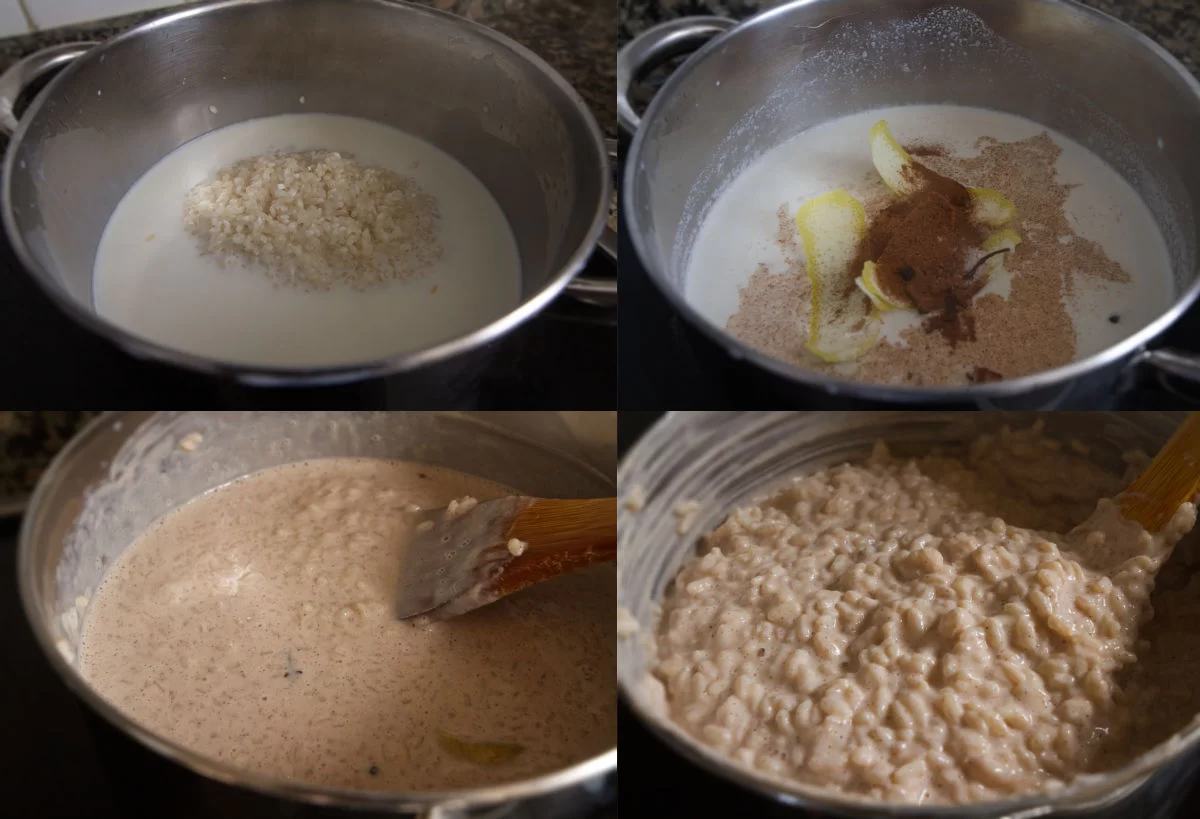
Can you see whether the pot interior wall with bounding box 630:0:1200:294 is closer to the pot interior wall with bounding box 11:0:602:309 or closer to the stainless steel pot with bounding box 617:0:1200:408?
the stainless steel pot with bounding box 617:0:1200:408

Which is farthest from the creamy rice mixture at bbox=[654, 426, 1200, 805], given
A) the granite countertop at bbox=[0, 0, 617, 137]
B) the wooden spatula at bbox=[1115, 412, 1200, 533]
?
the granite countertop at bbox=[0, 0, 617, 137]

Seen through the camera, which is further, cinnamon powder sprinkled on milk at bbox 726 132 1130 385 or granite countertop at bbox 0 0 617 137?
granite countertop at bbox 0 0 617 137

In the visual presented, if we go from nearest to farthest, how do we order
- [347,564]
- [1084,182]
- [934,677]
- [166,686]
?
[934,677], [166,686], [347,564], [1084,182]

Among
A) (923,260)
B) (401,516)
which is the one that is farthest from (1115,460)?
(401,516)

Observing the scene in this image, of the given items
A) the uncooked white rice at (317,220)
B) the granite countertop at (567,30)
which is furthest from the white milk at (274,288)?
the granite countertop at (567,30)

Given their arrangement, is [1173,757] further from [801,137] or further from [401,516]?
[801,137]

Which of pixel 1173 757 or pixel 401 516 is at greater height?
pixel 1173 757

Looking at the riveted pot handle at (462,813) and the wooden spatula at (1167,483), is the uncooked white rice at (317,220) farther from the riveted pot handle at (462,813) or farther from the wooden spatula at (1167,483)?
the wooden spatula at (1167,483)

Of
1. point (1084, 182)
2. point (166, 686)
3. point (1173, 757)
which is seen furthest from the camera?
point (1084, 182)

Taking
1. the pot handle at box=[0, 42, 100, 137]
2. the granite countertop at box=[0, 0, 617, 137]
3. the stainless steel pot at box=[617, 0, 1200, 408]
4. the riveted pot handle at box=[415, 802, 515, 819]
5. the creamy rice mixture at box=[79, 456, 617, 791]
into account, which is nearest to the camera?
the riveted pot handle at box=[415, 802, 515, 819]
